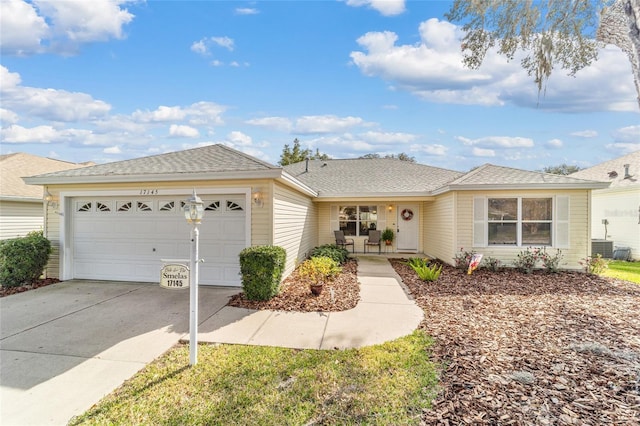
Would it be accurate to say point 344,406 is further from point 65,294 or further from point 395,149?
point 395,149

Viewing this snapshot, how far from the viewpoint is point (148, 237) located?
7215 millimetres

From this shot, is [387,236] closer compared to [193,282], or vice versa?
[193,282]

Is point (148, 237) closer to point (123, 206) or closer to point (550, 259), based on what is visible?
point (123, 206)

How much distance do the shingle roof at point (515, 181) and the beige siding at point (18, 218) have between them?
15182 mm

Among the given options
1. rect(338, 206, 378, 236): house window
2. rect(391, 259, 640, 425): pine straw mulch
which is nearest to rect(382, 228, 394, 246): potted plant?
rect(338, 206, 378, 236): house window

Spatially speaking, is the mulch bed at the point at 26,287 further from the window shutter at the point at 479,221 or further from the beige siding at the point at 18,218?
the window shutter at the point at 479,221

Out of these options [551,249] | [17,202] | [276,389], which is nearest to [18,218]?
[17,202]

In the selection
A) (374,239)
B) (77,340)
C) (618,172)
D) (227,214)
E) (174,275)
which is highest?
(618,172)

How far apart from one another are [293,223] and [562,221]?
8118 millimetres

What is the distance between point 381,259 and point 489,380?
814 cm

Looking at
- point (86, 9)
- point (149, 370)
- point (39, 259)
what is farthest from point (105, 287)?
point (86, 9)

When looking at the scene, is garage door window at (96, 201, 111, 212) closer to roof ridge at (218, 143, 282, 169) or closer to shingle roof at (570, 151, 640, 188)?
roof ridge at (218, 143, 282, 169)

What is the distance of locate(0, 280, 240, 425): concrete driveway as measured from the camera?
8.91 feet

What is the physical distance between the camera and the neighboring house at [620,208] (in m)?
11.4
